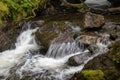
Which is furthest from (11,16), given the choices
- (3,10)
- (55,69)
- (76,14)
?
(55,69)

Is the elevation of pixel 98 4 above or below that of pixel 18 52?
above

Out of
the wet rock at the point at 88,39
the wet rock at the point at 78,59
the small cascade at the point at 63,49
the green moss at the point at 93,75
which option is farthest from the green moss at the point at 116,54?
the small cascade at the point at 63,49

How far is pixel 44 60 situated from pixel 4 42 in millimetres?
2654

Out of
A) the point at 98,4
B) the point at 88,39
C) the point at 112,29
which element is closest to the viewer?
the point at 88,39

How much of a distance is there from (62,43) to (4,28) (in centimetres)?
326

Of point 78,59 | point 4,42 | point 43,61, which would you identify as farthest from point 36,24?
point 78,59

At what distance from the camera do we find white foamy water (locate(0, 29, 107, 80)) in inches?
343

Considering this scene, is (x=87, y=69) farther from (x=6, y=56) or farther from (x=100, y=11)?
(x=100, y=11)

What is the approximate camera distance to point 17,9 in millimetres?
14086

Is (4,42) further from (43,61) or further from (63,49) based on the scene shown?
(63,49)

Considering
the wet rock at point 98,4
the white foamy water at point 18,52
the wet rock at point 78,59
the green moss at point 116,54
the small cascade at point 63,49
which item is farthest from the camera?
the wet rock at point 98,4

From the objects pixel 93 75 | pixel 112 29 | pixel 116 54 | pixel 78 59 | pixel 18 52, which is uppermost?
pixel 116 54

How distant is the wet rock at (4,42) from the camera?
457 inches

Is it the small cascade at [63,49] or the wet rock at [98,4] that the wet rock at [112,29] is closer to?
the small cascade at [63,49]
